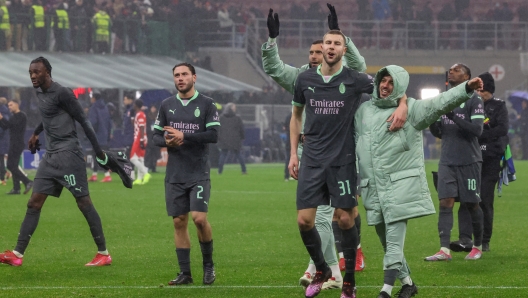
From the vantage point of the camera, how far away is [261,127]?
39.8 metres

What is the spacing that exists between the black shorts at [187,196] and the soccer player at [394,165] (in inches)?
62.0

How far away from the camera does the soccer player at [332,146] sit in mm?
8297

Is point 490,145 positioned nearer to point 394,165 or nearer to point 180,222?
point 394,165

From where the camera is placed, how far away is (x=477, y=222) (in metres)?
11.5

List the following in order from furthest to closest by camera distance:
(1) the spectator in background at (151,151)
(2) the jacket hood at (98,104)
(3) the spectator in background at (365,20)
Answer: (3) the spectator in background at (365,20)
(1) the spectator in background at (151,151)
(2) the jacket hood at (98,104)

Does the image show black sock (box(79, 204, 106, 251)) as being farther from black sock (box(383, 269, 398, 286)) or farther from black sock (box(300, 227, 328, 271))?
black sock (box(383, 269, 398, 286))

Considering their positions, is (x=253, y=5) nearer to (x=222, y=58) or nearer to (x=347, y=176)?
(x=222, y=58)

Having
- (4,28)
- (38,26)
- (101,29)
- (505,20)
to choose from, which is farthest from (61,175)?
(505,20)

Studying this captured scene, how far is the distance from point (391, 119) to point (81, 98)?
25.5 m

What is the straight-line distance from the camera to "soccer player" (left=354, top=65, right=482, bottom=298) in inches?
321

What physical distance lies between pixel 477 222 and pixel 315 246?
353 cm

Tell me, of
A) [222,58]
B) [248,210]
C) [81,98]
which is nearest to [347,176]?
[248,210]

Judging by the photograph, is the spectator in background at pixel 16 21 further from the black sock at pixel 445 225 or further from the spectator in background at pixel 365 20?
the black sock at pixel 445 225

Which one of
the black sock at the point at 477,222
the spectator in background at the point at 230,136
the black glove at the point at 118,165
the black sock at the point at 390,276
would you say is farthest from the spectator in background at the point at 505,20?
the black sock at the point at 390,276
